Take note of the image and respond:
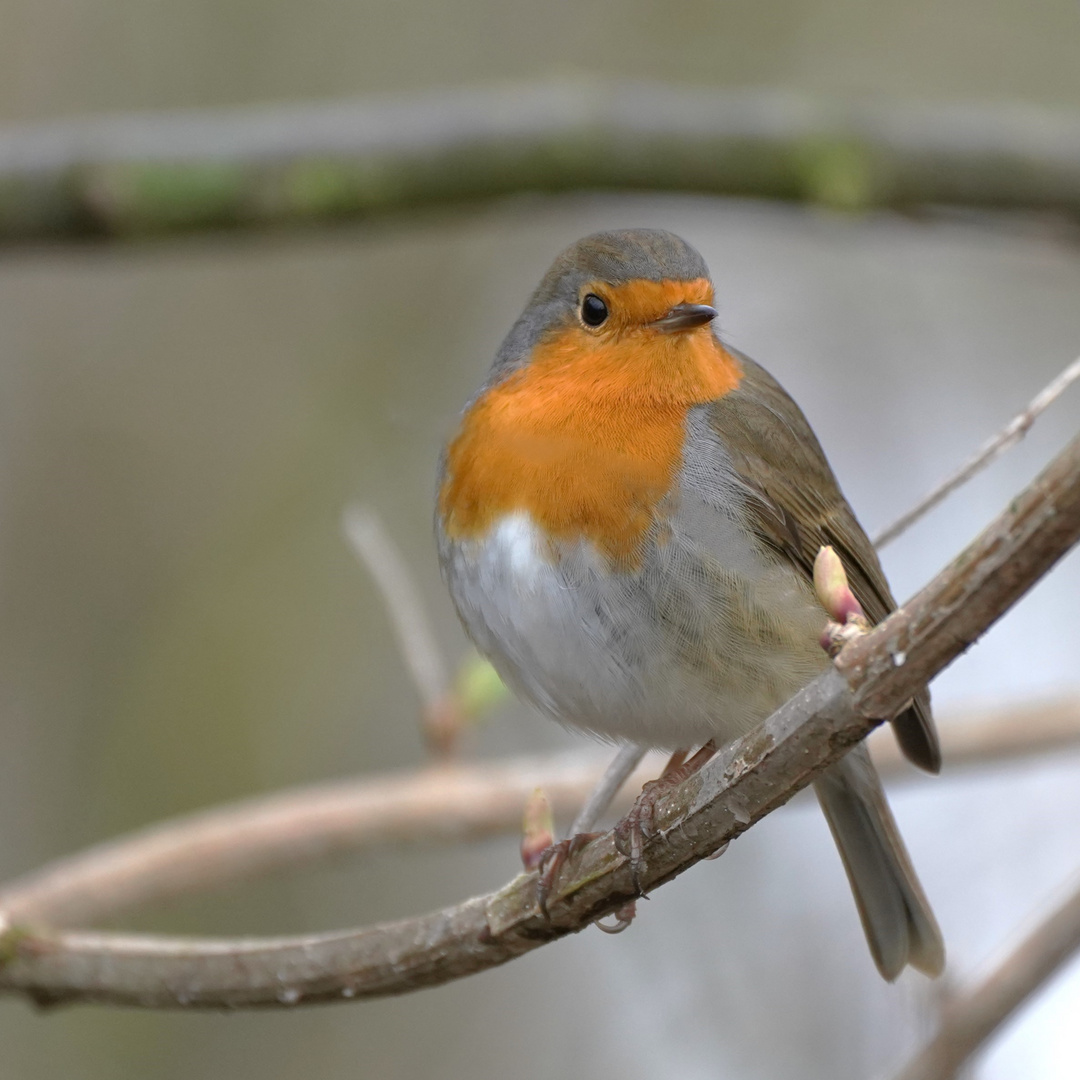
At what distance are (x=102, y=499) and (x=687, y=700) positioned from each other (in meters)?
4.51

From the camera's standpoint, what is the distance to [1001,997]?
2875mm

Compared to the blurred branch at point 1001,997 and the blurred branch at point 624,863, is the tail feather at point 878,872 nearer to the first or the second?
the blurred branch at point 1001,997

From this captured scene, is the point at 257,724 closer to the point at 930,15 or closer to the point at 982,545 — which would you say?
the point at 930,15

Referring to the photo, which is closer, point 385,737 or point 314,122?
point 314,122

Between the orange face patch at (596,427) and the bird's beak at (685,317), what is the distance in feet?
0.07

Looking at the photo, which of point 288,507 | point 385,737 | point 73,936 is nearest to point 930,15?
point 288,507

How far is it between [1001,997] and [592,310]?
5.30ft

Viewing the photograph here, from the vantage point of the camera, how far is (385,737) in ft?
22.8

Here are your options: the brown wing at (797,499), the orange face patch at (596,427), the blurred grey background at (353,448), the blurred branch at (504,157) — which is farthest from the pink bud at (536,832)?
A: the blurred grey background at (353,448)

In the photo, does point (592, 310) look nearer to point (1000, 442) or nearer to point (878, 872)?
point (1000, 442)

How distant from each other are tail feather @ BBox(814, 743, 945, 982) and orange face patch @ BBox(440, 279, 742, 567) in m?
0.84

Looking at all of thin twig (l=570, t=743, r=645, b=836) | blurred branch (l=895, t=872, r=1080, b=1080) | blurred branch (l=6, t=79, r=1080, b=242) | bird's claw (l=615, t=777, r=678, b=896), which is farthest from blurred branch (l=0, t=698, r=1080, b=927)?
blurred branch (l=6, t=79, r=1080, b=242)

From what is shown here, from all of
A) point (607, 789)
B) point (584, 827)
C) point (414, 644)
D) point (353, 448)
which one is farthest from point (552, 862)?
point (353, 448)

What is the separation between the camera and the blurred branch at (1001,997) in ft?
9.33
